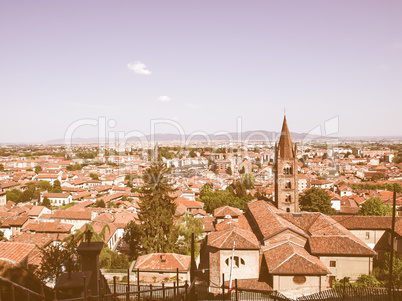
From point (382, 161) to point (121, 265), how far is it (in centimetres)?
11249

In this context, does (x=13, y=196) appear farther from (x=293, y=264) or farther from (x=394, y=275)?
(x=394, y=275)

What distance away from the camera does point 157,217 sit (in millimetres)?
21719

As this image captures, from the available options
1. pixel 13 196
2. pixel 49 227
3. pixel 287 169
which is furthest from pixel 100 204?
pixel 287 169

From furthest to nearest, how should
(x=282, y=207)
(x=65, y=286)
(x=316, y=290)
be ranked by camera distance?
(x=282, y=207) → (x=316, y=290) → (x=65, y=286)

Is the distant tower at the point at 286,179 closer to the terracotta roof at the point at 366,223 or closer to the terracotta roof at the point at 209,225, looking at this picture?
the terracotta roof at the point at 366,223

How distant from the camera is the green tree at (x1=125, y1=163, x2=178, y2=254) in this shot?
21391mm

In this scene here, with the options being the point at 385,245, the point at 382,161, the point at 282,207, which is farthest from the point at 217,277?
the point at 382,161

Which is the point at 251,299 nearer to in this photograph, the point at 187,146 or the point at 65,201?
the point at 65,201

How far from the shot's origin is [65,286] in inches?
197

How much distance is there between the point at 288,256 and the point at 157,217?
9.61 metres

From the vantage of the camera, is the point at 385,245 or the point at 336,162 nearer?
the point at 385,245

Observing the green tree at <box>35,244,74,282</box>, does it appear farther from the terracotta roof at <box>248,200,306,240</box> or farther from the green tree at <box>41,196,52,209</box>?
the green tree at <box>41,196,52,209</box>

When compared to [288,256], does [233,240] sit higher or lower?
higher

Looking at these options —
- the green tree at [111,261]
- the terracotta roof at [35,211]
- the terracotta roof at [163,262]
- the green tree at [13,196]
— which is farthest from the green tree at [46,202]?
the terracotta roof at [163,262]
